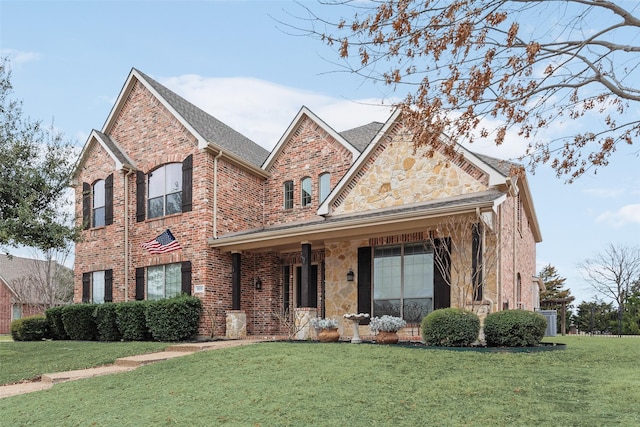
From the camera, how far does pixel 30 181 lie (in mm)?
14984

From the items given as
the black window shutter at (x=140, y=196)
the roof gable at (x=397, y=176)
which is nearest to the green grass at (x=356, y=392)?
the roof gable at (x=397, y=176)

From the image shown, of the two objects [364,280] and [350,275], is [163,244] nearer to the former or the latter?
[350,275]

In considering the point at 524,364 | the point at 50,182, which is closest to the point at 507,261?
the point at 524,364

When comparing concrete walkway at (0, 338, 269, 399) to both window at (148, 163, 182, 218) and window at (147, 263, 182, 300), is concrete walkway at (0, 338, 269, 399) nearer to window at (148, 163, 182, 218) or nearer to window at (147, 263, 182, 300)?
window at (147, 263, 182, 300)

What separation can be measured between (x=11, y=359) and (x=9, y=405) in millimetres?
6627

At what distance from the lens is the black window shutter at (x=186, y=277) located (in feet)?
55.3

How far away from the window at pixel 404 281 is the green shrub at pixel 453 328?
232 centimetres

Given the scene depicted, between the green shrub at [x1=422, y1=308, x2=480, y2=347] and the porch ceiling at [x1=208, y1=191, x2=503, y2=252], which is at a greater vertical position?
the porch ceiling at [x1=208, y1=191, x2=503, y2=252]

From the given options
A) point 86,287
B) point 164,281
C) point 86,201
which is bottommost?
point 86,287

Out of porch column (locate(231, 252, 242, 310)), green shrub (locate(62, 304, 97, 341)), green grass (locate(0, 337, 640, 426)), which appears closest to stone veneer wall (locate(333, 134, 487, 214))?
porch column (locate(231, 252, 242, 310))

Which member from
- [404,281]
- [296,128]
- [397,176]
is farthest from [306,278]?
[296,128]

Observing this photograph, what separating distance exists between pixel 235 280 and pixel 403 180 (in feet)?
19.7

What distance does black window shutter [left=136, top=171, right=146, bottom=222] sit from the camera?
1872 centimetres

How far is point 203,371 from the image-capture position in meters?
9.04
